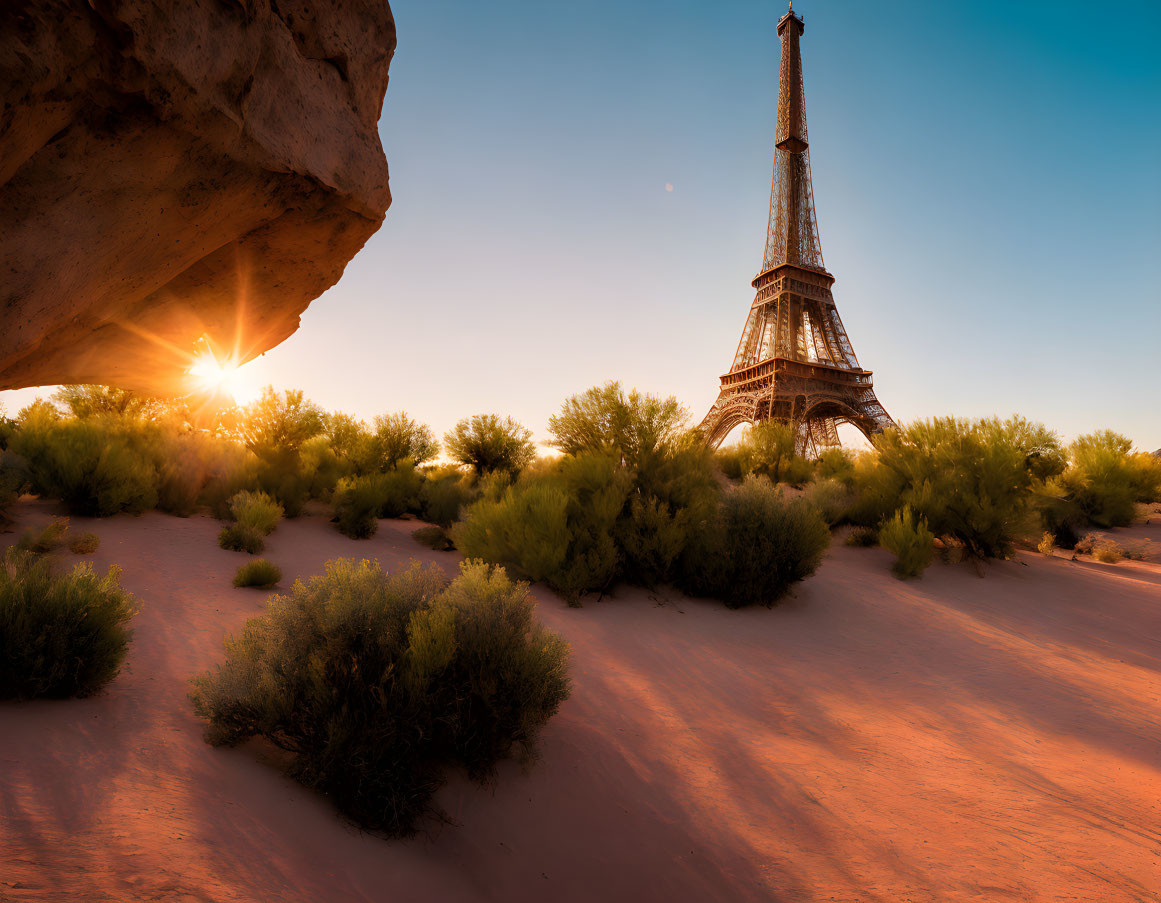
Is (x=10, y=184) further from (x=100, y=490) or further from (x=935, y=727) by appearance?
(x=100, y=490)

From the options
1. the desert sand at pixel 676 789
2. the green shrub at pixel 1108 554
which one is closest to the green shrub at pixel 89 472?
the desert sand at pixel 676 789

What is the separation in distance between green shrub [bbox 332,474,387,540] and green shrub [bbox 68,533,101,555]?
12.6 feet

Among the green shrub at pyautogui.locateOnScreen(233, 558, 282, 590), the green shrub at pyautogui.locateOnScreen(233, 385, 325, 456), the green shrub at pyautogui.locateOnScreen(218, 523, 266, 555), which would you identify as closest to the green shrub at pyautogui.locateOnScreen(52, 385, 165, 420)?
the green shrub at pyautogui.locateOnScreen(233, 385, 325, 456)

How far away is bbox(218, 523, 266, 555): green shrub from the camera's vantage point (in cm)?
770

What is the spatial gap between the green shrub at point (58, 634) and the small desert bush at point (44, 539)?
128 inches

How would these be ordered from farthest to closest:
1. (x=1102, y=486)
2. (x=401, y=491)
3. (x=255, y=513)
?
(x=1102, y=486)
(x=401, y=491)
(x=255, y=513)

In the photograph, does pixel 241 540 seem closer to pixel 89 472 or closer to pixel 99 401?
pixel 89 472

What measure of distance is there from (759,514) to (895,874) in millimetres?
5260

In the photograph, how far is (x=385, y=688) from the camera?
3.01m

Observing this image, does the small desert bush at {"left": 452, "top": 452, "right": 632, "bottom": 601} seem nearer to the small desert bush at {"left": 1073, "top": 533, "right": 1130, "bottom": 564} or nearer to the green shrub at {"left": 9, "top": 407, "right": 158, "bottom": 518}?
the green shrub at {"left": 9, "top": 407, "right": 158, "bottom": 518}

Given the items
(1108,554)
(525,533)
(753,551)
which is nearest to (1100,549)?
(1108,554)

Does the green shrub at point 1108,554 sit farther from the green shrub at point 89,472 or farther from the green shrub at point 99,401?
the green shrub at point 99,401

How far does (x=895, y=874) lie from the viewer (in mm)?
2721

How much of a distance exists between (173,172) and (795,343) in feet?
108
